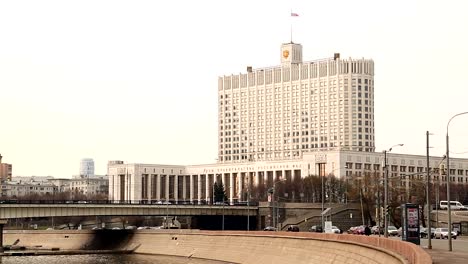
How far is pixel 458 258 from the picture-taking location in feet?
176

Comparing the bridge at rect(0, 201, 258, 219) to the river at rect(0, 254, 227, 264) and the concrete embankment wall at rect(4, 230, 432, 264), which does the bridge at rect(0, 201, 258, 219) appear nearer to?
the concrete embankment wall at rect(4, 230, 432, 264)

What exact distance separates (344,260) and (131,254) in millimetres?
68455

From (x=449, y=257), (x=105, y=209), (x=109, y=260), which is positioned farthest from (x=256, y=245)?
(x=449, y=257)

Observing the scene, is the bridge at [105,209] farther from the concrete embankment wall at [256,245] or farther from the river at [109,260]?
the river at [109,260]

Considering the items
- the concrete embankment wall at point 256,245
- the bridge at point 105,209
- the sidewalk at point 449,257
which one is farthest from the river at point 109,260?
the sidewalk at point 449,257

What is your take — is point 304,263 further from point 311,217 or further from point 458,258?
point 311,217

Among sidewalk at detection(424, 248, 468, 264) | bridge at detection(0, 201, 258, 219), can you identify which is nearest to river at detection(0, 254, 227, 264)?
bridge at detection(0, 201, 258, 219)

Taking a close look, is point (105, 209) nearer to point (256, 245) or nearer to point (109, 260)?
point (109, 260)

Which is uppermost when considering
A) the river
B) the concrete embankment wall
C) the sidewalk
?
the sidewalk

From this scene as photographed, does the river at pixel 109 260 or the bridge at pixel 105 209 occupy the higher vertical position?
the bridge at pixel 105 209

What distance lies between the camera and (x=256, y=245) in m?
100

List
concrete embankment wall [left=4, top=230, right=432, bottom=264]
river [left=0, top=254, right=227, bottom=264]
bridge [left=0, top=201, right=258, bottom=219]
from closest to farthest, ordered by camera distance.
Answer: concrete embankment wall [left=4, top=230, right=432, bottom=264]
river [left=0, top=254, right=227, bottom=264]
bridge [left=0, top=201, right=258, bottom=219]

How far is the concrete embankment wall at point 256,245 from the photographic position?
5936cm

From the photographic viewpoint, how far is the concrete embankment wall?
2337 inches
